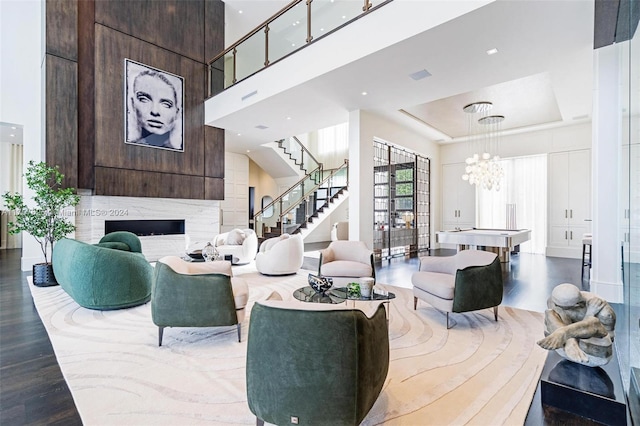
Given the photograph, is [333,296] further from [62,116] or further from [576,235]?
[576,235]

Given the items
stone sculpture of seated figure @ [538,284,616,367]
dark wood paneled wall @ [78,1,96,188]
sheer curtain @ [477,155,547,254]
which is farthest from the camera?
sheer curtain @ [477,155,547,254]

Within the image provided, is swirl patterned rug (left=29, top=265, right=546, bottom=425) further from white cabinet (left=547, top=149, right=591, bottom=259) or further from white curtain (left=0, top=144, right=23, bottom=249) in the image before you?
white curtain (left=0, top=144, right=23, bottom=249)

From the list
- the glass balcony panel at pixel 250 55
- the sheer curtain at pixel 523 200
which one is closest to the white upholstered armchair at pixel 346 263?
the glass balcony panel at pixel 250 55

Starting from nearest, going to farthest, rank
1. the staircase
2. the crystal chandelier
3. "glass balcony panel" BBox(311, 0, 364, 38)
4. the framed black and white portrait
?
1. "glass balcony panel" BBox(311, 0, 364, 38)
2. the framed black and white portrait
3. the crystal chandelier
4. the staircase

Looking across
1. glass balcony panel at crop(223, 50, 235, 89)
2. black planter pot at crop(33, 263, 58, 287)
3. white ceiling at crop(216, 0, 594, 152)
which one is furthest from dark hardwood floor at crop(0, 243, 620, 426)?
glass balcony panel at crop(223, 50, 235, 89)

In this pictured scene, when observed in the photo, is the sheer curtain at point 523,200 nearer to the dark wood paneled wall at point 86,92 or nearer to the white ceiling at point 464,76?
the white ceiling at point 464,76

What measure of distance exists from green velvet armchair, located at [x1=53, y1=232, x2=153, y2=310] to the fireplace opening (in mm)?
3376

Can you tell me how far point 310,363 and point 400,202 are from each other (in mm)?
8541

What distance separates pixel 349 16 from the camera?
22.1 feet

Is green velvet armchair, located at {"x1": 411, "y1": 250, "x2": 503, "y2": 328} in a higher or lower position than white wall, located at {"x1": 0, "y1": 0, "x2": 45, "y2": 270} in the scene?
lower

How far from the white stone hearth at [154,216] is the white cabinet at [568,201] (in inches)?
386

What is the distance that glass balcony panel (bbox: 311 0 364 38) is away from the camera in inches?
Answer: 260

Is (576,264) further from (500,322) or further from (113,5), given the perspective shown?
(113,5)

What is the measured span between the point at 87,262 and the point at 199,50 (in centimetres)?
684
